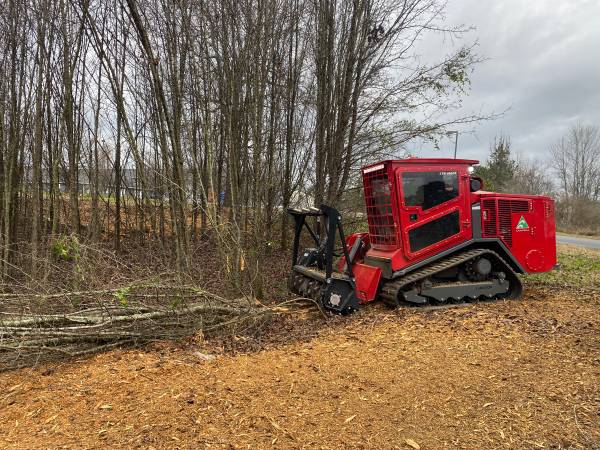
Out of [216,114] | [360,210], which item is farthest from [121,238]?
[360,210]

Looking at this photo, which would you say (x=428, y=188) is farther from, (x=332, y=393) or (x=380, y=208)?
(x=332, y=393)

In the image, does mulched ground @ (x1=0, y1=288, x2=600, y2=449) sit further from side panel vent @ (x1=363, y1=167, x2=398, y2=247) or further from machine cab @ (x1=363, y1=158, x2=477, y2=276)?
side panel vent @ (x1=363, y1=167, x2=398, y2=247)

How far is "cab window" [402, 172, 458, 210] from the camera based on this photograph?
7.21 metres

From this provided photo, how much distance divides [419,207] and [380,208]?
0.66 m

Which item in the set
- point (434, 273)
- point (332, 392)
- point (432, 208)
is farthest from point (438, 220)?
point (332, 392)

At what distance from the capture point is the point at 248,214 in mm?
8734

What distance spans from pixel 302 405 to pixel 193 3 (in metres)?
6.10

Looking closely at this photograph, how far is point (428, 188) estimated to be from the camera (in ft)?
24.1

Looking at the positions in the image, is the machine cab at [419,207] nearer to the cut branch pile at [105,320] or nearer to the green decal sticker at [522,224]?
the green decal sticker at [522,224]

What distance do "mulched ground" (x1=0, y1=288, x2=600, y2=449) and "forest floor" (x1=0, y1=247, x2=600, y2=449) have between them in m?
0.01

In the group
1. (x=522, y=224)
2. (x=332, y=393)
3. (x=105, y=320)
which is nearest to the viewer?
(x=332, y=393)

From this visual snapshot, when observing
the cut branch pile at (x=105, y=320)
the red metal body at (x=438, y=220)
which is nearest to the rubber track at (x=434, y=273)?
the red metal body at (x=438, y=220)

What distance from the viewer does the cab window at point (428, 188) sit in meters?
7.21

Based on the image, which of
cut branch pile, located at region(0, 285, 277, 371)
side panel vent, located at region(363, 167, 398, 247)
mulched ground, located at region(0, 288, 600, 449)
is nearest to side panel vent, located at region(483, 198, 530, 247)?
side panel vent, located at region(363, 167, 398, 247)
